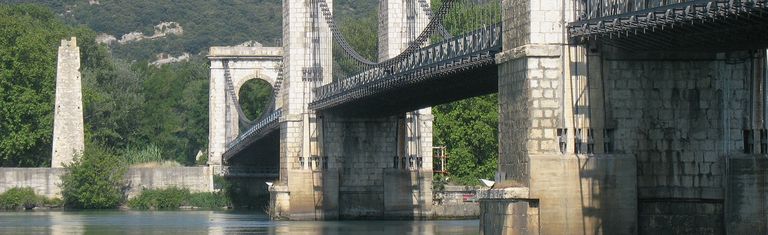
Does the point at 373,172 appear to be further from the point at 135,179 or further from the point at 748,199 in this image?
the point at 748,199

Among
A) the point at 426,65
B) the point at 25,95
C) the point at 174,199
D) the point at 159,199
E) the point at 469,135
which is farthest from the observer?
the point at 25,95

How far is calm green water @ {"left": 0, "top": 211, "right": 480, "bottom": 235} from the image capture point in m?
57.6

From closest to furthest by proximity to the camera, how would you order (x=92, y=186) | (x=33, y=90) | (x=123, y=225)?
(x=123, y=225)
(x=92, y=186)
(x=33, y=90)

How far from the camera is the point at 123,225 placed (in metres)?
65.1

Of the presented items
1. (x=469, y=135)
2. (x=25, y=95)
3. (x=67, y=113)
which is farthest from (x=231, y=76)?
(x=469, y=135)

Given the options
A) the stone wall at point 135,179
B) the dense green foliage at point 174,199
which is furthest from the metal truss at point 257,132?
the dense green foliage at point 174,199

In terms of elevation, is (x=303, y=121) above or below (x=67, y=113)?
below

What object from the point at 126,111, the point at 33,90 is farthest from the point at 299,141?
the point at 126,111

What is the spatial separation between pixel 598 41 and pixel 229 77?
66.3 meters

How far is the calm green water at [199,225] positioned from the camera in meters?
57.6

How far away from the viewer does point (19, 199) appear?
285 ft

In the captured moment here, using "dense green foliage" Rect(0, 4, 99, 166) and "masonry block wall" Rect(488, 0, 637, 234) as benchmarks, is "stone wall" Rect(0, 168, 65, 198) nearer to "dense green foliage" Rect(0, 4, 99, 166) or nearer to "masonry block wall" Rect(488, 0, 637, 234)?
"dense green foliage" Rect(0, 4, 99, 166)

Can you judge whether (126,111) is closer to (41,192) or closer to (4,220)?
(41,192)

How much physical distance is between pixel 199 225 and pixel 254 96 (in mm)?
46799
